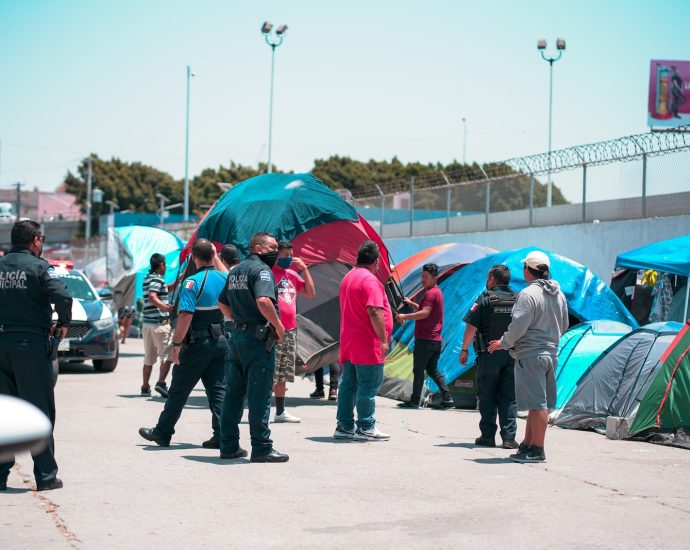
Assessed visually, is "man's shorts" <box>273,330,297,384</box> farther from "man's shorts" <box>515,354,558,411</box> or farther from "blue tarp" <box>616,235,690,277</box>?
"blue tarp" <box>616,235,690,277</box>

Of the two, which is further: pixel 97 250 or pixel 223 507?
pixel 97 250

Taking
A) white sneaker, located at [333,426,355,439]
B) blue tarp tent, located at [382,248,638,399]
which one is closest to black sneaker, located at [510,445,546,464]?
white sneaker, located at [333,426,355,439]

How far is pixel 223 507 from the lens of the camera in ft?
22.2

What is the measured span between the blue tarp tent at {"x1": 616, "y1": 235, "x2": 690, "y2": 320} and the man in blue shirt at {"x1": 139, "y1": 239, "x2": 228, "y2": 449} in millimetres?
7407

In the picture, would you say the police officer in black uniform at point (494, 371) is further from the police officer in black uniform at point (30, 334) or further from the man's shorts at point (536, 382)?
→ the police officer in black uniform at point (30, 334)

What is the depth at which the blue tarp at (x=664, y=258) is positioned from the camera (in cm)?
1443

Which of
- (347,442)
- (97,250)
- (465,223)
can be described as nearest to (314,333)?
(347,442)

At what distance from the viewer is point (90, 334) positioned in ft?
58.2

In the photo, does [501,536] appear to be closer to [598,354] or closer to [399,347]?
[598,354]

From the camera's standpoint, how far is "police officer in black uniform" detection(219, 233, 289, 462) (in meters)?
8.54

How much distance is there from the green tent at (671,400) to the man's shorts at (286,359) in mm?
3757

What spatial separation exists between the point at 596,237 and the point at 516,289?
22.1 ft

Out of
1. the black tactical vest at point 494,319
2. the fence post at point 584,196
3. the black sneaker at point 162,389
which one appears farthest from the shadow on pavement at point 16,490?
the fence post at point 584,196

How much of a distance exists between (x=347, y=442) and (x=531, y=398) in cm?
206
